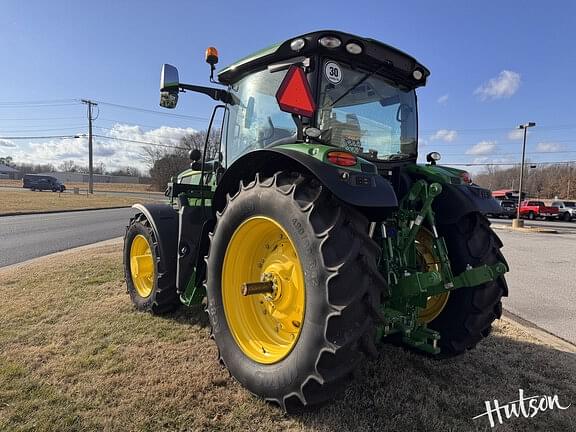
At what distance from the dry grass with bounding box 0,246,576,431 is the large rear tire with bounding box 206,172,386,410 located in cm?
29

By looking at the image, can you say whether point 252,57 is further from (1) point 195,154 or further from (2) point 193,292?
(2) point 193,292

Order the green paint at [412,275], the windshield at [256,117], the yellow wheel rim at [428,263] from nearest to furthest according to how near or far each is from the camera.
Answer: the green paint at [412,275], the windshield at [256,117], the yellow wheel rim at [428,263]

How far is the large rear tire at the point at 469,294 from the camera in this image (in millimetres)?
3119

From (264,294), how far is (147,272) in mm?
2412

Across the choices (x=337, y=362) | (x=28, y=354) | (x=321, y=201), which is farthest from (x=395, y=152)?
(x=28, y=354)

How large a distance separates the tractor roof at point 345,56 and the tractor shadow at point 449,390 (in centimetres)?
216

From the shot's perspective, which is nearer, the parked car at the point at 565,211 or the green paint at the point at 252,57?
the green paint at the point at 252,57

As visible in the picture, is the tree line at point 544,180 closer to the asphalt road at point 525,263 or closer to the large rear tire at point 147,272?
the asphalt road at point 525,263

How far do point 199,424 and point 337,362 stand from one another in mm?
960

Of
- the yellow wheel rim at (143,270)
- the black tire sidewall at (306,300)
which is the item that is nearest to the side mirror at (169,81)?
the black tire sidewall at (306,300)

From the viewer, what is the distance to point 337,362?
217 cm

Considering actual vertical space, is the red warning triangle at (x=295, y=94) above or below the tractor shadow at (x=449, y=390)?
above

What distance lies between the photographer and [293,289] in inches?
107

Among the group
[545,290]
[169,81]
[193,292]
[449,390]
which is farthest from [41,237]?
[545,290]
